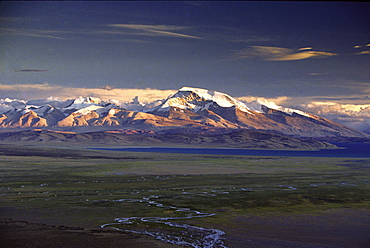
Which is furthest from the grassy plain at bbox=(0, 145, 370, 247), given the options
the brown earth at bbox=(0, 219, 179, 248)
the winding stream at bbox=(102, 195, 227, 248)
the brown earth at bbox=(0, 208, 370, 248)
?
the brown earth at bbox=(0, 219, 179, 248)

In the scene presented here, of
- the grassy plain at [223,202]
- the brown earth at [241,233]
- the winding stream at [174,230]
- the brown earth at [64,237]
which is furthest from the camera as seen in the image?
the grassy plain at [223,202]

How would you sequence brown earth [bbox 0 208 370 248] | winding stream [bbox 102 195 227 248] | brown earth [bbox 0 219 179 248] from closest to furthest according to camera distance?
brown earth [bbox 0 219 179 248] → brown earth [bbox 0 208 370 248] → winding stream [bbox 102 195 227 248]

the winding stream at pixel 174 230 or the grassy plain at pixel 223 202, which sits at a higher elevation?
the winding stream at pixel 174 230

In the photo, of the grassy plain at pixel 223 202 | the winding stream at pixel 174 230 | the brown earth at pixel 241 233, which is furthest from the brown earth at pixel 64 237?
the grassy plain at pixel 223 202

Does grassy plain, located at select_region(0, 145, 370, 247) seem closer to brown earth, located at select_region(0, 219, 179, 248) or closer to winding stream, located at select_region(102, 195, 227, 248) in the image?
winding stream, located at select_region(102, 195, 227, 248)

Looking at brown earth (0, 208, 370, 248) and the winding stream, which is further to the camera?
the winding stream

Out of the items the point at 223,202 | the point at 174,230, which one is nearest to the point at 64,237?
the point at 174,230

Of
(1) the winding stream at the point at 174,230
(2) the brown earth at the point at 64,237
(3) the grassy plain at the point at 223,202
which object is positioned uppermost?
(2) the brown earth at the point at 64,237

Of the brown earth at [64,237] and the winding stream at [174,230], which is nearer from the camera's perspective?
the brown earth at [64,237]

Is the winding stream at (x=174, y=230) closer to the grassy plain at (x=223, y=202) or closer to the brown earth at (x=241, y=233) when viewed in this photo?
the brown earth at (x=241, y=233)
